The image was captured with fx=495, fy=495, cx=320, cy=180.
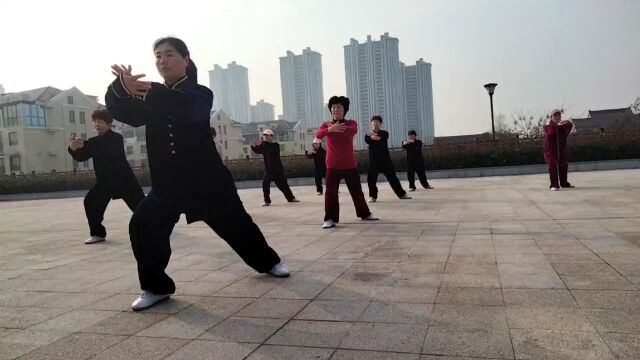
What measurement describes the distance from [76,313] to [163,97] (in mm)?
1569

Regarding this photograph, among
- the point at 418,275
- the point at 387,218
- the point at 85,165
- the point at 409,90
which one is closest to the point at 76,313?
the point at 418,275

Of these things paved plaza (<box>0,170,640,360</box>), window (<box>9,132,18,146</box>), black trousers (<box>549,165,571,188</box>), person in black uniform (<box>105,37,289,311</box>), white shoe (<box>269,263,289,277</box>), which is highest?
window (<box>9,132,18,146</box>)

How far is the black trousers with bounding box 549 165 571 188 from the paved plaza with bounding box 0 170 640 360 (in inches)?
170

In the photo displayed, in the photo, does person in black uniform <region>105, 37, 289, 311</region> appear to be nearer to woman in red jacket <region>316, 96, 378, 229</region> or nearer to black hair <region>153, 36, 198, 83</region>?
black hair <region>153, 36, 198, 83</region>

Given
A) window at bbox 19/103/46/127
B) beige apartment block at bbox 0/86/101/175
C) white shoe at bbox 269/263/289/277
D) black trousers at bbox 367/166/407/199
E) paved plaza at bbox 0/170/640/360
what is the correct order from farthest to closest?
beige apartment block at bbox 0/86/101/175 < window at bbox 19/103/46/127 < black trousers at bbox 367/166/407/199 < white shoe at bbox 269/263/289/277 < paved plaza at bbox 0/170/640/360

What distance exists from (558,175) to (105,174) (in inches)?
358

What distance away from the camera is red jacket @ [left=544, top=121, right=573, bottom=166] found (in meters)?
10.5

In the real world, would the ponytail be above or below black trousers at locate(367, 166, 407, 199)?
above

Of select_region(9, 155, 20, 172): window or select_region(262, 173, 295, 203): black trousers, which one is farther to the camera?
select_region(9, 155, 20, 172): window

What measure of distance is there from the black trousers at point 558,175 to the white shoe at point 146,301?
9.27 m

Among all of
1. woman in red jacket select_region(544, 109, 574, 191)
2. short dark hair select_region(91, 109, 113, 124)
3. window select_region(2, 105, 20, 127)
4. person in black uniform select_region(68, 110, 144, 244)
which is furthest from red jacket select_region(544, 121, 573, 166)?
window select_region(2, 105, 20, 127)

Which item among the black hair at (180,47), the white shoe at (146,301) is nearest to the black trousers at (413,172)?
the black hair at (180,47)

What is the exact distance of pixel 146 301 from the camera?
3.34 m

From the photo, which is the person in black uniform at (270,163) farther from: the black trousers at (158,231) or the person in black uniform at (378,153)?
the black trousers at (158,231)
